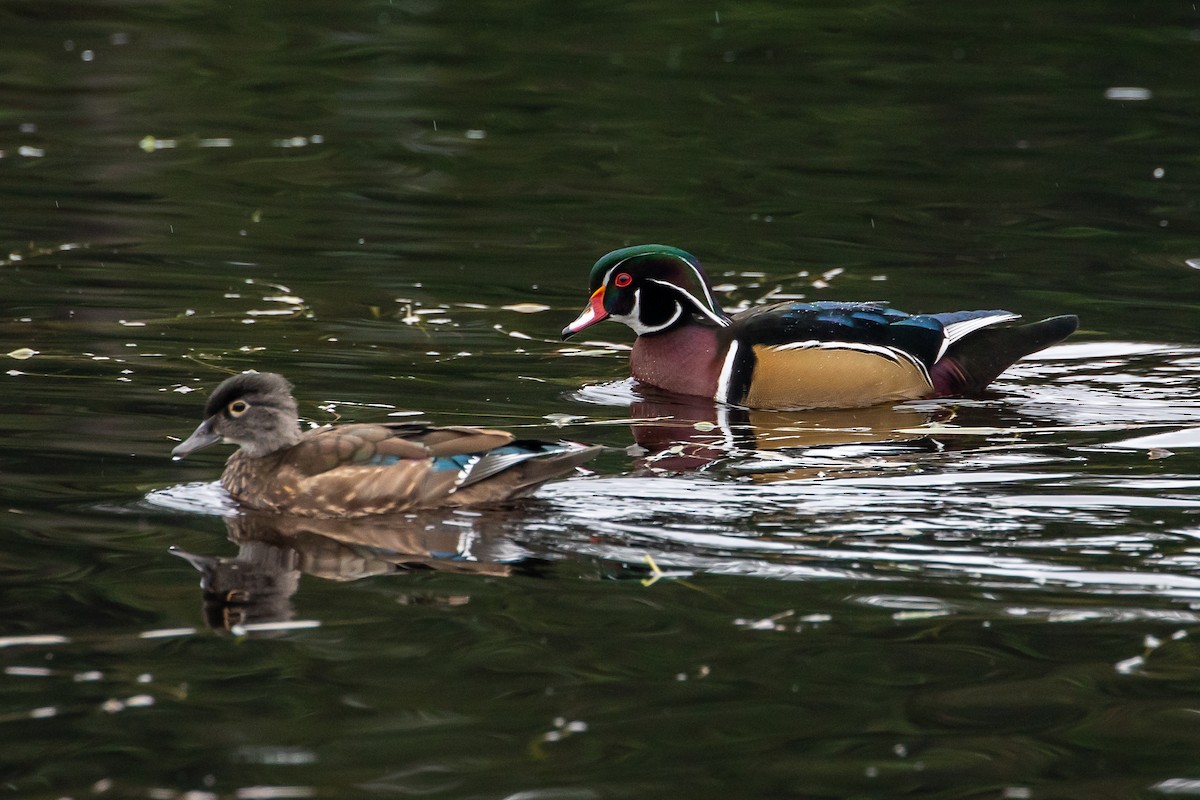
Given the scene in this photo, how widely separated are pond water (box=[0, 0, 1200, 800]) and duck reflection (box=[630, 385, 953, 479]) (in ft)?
0.18

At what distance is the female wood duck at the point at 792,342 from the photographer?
11.6 meters

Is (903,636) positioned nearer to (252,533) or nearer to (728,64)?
A: (252,533)

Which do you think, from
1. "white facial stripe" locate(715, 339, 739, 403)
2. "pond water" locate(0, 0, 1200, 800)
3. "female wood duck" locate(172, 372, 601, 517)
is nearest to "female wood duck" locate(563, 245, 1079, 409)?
"white facial stripe" locate(715, 339, 739, 403)

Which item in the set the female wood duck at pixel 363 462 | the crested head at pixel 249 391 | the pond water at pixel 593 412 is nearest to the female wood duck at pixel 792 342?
the pond water at pixel 593 412

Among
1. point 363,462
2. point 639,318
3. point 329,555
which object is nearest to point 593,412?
point 639,318

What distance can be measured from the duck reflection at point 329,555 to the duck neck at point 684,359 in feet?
11.1

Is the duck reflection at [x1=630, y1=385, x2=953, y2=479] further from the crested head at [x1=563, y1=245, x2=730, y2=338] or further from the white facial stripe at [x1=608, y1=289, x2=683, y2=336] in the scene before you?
the crested head at [x1=563, y1=245, x2=730, y2=338]

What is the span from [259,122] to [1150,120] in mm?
9609

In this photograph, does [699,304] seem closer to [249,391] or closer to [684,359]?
[684,359]

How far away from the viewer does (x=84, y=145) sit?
18.6 metres

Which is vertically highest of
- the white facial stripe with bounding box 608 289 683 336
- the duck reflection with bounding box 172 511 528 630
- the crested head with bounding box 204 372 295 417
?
the white facial stripe with bounding box 608 289 683 336

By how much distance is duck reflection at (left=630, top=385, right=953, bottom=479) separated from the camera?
10203 mm

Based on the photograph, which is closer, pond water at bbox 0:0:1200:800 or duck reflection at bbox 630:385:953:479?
pond water at bbox 0:0:1200:800

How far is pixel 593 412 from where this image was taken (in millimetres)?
11250
